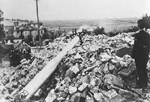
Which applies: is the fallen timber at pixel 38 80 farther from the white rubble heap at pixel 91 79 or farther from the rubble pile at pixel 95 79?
the rubble pile at pixel 95 79

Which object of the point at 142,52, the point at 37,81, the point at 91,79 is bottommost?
the point at 37,81

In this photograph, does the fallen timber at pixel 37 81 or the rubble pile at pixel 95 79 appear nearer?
the rubble pile at pixel 95 79

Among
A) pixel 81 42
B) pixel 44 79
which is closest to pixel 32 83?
pixel 44 79

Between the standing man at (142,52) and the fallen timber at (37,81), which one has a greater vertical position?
the standing man at (142,52)

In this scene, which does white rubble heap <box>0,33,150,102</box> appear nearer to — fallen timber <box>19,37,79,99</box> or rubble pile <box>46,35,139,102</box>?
rubble pile <box>46,35,139,102</box>

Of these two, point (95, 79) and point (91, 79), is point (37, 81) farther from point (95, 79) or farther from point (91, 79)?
point (95, 79)

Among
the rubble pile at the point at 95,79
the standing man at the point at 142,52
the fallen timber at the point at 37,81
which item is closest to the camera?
the standing man at the point at 142,52

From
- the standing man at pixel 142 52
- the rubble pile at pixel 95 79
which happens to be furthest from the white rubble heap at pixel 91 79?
the standing man at pixel 142 52

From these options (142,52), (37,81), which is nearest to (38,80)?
(37,81)

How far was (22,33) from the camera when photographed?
35.8 m

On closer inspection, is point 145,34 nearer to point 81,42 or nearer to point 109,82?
point 109,82

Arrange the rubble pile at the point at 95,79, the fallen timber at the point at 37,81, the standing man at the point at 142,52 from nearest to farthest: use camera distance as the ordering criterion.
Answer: the standing man at the point at 142,52 → the rubble pile at the point at 95,79 → the fallen timber at the point at 37,81

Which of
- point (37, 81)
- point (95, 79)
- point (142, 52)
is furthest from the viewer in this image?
point (37, 81)

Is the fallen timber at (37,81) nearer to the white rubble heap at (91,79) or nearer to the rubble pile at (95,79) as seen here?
the white rubble heap at (91,79)
